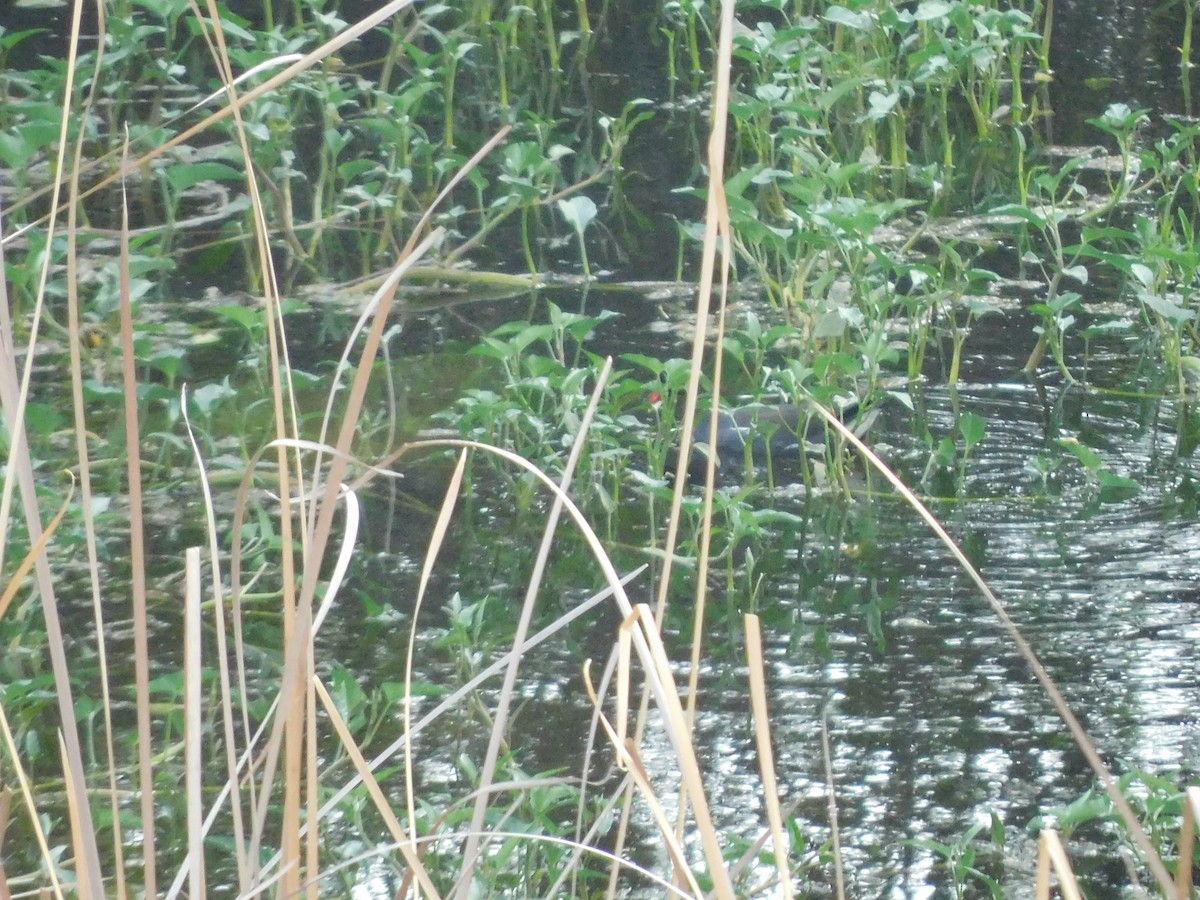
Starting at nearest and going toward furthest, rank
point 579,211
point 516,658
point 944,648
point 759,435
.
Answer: point 516,658 → point 944,648 → point 759,435 → point 579,211

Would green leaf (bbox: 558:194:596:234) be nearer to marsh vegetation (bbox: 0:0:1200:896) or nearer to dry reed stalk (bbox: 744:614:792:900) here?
marsh vegetation (bbox: 0:0:1200:896)

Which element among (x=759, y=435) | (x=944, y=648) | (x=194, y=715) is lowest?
(x=944, y=648)

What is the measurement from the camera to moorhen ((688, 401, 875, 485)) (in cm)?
213

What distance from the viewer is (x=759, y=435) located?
2.22 m

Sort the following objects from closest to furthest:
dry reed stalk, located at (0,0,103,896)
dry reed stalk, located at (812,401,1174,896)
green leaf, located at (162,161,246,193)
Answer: dry reed stalk, located at (812,401,1174,896) < dry reed stalk, located at (0,0,103,896) < green leaf, located at (162,161,246,193)

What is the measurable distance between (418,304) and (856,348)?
83cm

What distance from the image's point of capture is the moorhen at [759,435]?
2.13 metres

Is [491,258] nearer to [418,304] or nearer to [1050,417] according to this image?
[418,304]

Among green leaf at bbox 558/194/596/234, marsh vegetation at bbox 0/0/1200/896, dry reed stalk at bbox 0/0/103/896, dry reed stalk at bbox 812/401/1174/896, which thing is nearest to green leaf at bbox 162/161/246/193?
marsh vegetation at bbox 0/0/1200/896

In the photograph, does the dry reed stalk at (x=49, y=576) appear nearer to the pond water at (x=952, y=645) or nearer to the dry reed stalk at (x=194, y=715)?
the dry reed stalk at (x=194, y=715)

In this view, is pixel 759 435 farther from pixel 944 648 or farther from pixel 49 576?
pixel 49 576

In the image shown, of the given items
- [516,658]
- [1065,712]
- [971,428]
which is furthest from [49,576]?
[971,428]

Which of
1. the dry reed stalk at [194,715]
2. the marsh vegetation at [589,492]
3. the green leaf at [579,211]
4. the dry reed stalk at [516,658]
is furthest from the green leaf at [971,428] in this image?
the dry reed stalk at [194,715]

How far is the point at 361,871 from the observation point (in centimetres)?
145
